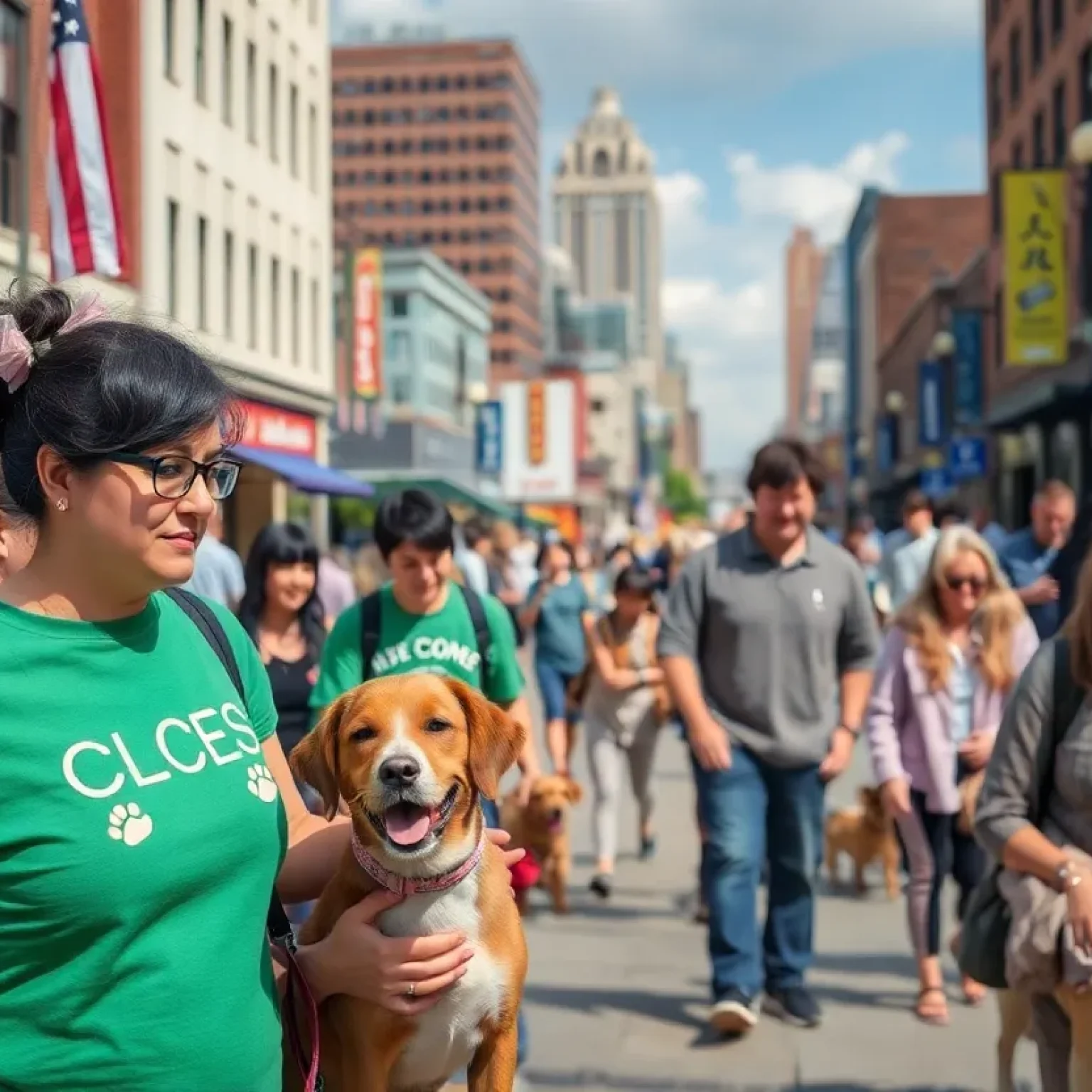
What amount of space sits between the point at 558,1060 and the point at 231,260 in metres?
20.8

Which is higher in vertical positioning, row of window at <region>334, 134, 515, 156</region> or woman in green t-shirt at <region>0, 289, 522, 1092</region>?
row of window at <region>334, 134, 515, 156</region>

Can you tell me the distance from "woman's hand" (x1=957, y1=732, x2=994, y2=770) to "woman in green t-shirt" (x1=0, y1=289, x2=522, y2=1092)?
174 inches

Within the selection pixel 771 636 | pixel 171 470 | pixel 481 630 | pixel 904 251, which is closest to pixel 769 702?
pixel 771 636

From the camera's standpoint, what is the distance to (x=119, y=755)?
2.14 meters

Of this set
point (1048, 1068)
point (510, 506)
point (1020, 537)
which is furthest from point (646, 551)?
point (510, 506)

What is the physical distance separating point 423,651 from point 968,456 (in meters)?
32.8

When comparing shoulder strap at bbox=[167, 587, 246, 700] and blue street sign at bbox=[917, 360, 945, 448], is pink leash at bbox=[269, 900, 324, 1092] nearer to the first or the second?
shoulder strap at bbox=[167, 587, 246, 700]

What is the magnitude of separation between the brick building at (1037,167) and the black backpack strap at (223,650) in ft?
85.9

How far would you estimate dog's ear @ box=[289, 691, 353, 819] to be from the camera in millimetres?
2828

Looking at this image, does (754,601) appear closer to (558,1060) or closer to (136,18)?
(558,1060)

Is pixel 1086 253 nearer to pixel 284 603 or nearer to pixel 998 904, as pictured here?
pixel 284 603

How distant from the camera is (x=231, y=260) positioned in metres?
24.9

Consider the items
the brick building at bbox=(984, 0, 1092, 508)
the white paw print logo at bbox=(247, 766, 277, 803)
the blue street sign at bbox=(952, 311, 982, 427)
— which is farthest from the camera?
the blue street sign at bbox=(952, 311, 982, 427)

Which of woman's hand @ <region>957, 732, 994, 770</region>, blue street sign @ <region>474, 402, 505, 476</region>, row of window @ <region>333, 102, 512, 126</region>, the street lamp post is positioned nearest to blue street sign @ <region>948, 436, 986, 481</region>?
the street lamp post
